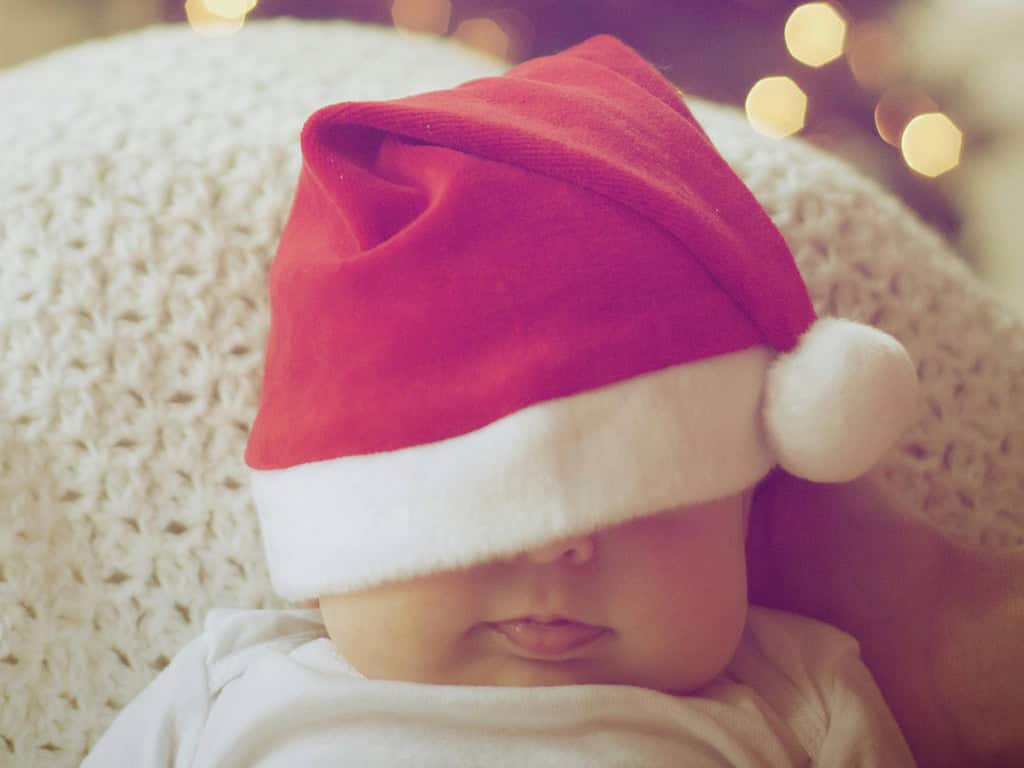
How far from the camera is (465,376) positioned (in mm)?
547

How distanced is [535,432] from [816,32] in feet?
3.45

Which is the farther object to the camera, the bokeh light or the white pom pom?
the bokeh light

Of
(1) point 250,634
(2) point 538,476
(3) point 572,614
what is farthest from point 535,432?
(1) point 250,634

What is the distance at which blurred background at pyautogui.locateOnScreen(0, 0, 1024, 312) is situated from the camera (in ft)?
4.35

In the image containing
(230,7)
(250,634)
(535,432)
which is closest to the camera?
(535,432)

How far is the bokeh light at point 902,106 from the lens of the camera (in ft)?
4.51

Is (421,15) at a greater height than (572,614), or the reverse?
(421,15)

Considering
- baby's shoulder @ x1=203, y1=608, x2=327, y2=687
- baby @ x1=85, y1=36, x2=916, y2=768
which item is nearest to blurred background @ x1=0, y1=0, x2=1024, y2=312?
baby @ x1=85, y1=36, x2=916, y2=768

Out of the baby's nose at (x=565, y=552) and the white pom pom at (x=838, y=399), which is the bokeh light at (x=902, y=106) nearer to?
the white pom pom at (x=838, y=399)

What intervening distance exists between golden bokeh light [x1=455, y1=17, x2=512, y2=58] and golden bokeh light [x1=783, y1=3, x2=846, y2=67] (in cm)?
40

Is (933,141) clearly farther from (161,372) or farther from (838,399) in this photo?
(161,372)

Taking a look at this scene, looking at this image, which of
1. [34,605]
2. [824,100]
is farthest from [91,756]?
[824,100]

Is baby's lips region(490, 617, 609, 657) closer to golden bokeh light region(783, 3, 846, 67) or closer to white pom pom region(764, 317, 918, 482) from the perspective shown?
white pom pom region(764, 317, 918, 482)

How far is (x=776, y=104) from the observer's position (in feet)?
4.47
